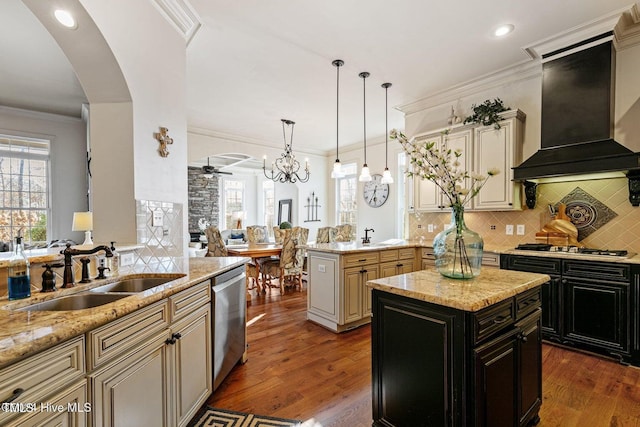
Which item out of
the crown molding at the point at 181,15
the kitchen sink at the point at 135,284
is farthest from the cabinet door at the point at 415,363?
the crown molding at the point at 181,15

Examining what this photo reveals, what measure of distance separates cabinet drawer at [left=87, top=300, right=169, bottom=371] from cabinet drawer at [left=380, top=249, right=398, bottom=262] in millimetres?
2566

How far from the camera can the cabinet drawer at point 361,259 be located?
3344 millimetres

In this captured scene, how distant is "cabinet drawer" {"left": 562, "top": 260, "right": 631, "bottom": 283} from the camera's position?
101 inches

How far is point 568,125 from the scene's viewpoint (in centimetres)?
293

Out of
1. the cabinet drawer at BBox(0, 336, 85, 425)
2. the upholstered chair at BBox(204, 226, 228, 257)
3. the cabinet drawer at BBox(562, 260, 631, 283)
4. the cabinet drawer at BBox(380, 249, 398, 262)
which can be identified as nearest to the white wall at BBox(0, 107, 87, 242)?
the upholstered chair at BBox(204, 226, 228, 257)

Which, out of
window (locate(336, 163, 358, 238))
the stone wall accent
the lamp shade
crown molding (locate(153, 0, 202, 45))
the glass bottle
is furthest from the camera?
the stone wall accent

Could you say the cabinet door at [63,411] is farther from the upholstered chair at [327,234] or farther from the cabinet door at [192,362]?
the upholstered chair at [327,234]

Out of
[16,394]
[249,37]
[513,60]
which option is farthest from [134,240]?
[513,60]

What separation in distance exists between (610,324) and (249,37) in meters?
4.17

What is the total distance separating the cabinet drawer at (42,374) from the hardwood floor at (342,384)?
1.29 meters

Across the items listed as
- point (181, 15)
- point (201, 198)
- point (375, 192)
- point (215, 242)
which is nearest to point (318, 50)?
point (181, 15)

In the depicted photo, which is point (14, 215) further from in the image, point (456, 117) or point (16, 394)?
point (456, 117)

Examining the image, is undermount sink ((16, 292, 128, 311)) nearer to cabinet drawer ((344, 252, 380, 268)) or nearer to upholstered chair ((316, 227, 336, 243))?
cabinet drawer ((344, 252, 380, 268))

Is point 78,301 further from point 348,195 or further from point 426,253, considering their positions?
point 348,195
